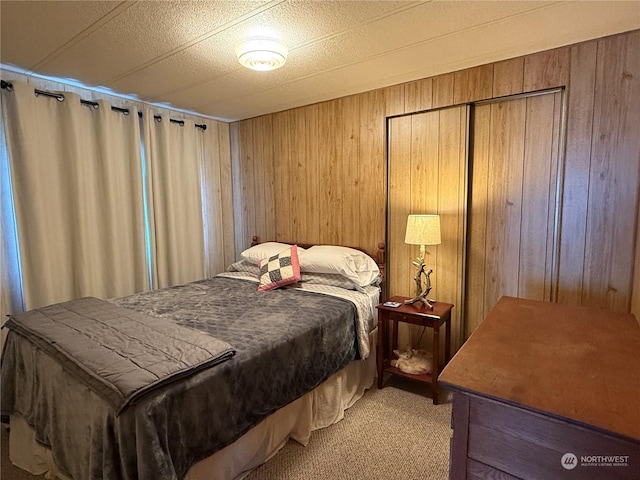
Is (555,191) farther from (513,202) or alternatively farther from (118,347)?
(118,347)

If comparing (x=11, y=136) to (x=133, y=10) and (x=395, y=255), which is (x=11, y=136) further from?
(x=395, y=255)

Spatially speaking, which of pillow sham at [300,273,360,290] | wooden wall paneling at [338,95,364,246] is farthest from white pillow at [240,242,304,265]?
wooden wall paneling at [338,95,364,246]

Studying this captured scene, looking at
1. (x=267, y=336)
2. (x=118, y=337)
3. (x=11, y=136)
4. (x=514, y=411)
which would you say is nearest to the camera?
(x=514, y=411)

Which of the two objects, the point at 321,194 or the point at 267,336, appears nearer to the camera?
the point at 267,336

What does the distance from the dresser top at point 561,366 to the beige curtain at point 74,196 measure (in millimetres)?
2973

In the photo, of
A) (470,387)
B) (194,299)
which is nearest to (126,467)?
(470,387)

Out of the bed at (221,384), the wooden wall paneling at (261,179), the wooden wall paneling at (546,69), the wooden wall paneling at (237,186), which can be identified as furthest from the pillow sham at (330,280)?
the wooden wall paneling at (546,69)

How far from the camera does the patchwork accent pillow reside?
2.80 meters

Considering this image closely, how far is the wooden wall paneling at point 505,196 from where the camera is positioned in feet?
7.69

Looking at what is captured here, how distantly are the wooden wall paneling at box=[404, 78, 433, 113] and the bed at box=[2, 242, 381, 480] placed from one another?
51.4 inches

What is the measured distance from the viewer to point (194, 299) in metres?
2.50

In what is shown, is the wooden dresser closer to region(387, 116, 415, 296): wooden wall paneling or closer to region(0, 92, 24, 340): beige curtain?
region(387, 116, 415, 296): wooden wall paneling

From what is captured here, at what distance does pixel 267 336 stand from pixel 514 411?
1215 mm

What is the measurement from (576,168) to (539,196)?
0.26m
